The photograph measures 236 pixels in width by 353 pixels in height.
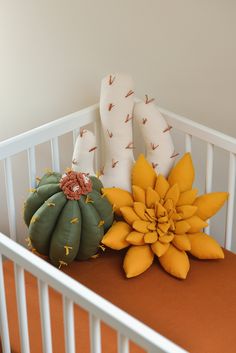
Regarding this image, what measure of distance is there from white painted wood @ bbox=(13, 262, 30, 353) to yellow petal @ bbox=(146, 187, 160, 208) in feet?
1.64

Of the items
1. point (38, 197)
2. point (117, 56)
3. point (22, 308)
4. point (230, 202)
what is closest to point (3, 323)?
point (22, 308)

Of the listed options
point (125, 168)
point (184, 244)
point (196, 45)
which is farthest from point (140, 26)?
point (184, 244)

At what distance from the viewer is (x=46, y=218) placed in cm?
188

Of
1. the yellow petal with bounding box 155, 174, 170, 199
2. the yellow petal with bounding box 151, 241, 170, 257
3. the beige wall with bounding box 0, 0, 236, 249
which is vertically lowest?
the yellow petal with bounding box 151, 241, 170, 257

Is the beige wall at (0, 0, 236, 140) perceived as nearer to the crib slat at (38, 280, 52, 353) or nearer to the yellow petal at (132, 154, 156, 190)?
the yellow petal at (132, 154, 156, 190)

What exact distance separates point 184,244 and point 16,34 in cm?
87

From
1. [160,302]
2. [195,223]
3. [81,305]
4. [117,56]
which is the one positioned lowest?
[160,302]

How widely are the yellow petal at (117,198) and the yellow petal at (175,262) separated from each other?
6.1 inches

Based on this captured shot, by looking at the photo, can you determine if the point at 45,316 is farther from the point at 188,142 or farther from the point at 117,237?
the point at 188,142

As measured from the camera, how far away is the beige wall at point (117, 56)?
206cm

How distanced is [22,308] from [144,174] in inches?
22.3

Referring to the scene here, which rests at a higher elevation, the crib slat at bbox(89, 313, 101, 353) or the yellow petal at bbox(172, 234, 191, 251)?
the crib slat at bbox(89, 313, 101, 353)

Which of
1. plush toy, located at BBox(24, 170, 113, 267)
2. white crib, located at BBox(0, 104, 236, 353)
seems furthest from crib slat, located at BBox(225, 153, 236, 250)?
plush toy, located at BBox(24, 170, 113, 267)

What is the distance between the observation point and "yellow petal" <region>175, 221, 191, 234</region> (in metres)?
1.95
